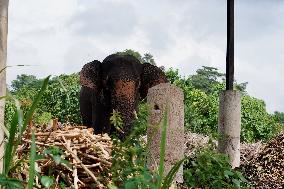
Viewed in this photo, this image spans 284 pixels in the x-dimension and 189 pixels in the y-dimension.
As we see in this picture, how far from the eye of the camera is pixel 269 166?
1293 centimetres

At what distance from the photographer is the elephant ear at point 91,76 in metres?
11.6

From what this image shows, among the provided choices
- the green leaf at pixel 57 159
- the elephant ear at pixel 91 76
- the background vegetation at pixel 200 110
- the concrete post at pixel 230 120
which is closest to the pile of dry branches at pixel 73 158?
the green leaf at pixel 57 159

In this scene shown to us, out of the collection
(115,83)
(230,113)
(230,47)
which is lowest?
(230,113)

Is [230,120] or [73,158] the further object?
[230,120]

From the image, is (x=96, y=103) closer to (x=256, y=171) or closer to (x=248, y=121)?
(x=256, y=171)

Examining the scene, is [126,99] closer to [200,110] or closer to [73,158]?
[73,158]

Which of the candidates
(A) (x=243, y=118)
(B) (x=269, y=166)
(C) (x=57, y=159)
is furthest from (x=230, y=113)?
(A) (x=243, y=118)

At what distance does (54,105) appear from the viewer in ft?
93.6

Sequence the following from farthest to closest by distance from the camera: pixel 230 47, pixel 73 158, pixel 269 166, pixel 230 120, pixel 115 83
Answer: pixel 269 166, pixel 230 47, pixel 230 120, pixel 115 83, pixel 73 158

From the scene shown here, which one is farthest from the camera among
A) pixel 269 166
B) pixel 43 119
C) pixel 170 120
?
pixel 269 166

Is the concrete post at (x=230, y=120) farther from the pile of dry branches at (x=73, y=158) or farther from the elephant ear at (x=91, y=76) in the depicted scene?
the pile of dry branches at (x=73, y=158)

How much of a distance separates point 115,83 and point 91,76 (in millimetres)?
806

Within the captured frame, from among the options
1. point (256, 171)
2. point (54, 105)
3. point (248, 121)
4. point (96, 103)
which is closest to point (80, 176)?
point (96, 103)

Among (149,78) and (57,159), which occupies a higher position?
(149,78)
